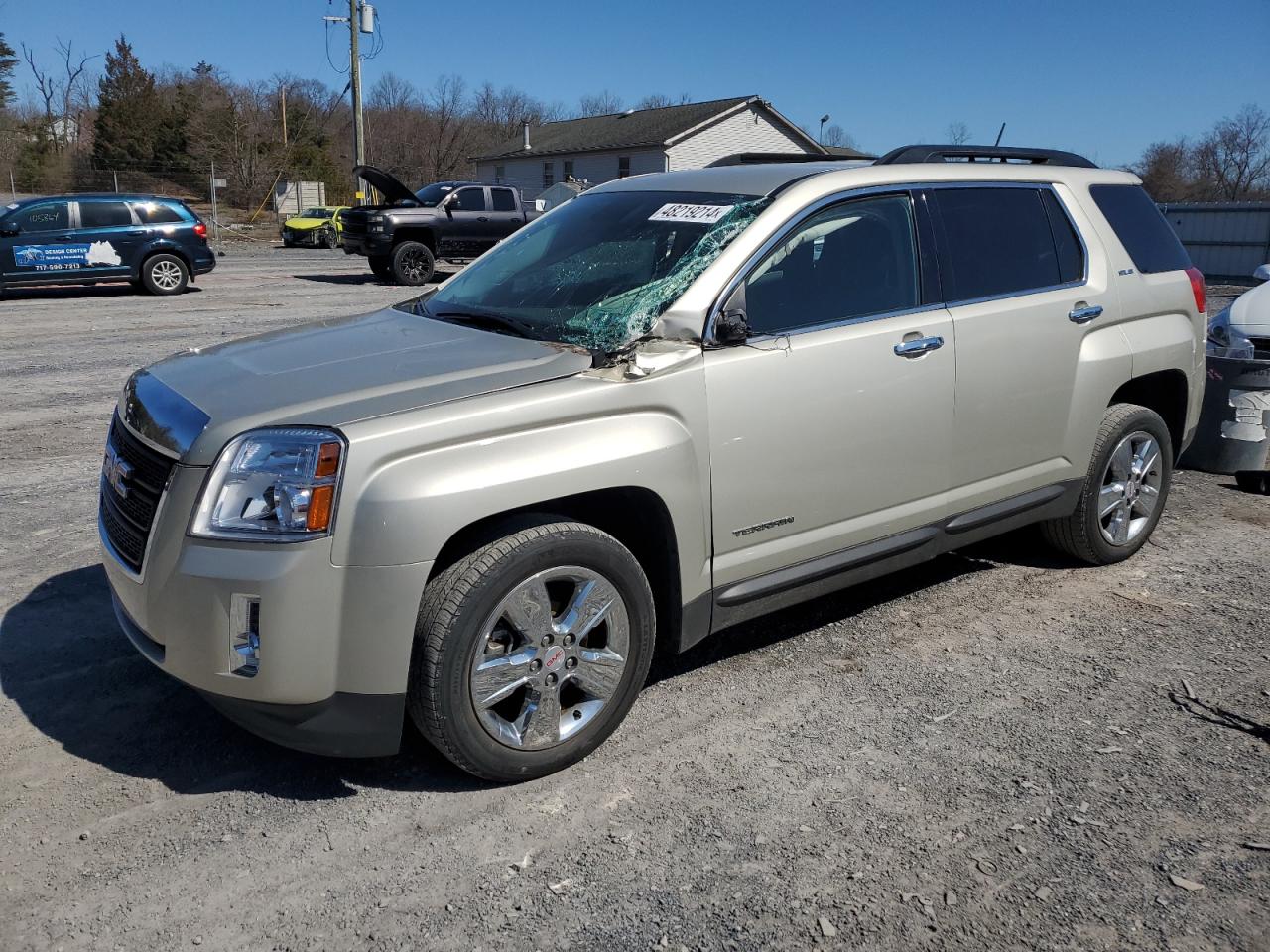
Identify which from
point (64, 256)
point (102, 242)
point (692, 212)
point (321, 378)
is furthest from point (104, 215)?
point (321, 378)

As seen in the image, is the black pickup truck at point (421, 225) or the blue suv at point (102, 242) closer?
the blue suv at point (102, 242)

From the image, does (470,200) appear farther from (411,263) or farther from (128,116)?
(128,116)

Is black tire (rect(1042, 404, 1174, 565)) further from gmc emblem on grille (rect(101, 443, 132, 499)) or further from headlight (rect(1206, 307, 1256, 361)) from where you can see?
gmc emblem on grille (rect(101, 443, 132, 499))

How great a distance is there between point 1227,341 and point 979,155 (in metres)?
2.70

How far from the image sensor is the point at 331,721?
9.84 feet

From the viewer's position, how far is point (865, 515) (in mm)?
4035

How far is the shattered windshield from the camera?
3.68 m

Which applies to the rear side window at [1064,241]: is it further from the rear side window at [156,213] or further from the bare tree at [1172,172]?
the bare tree at [1172,172]

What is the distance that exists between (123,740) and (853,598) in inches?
118

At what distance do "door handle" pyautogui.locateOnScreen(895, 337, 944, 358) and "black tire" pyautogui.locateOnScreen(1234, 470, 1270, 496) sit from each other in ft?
12.2

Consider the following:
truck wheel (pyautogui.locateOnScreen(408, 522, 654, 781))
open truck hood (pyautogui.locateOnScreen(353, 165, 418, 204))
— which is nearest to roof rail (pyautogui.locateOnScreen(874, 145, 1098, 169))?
truck wheel (pyautogui.locateOnScreen(408, 522, 654, 781))

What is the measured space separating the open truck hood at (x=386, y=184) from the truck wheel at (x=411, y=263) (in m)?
1.00

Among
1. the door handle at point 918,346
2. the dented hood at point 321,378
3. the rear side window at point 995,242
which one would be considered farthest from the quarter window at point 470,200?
the door handle at point 918,346

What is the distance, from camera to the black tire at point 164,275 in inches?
690
